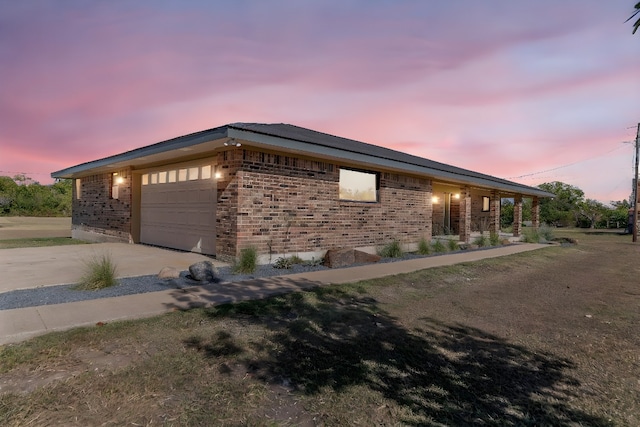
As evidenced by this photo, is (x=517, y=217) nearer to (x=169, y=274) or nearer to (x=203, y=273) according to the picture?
(x=203, y=273)

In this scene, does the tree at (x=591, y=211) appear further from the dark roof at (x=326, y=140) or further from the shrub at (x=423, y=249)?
the shrub at (x=423, y=249)

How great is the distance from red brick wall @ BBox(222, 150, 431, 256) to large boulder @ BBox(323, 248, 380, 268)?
2.98 ft

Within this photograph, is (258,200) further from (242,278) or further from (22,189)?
(22,189)

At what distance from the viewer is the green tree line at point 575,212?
3850cm

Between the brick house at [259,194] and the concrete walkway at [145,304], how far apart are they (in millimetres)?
2132

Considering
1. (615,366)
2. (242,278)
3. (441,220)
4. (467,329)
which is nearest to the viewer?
(615,366)

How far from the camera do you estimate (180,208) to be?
1180cm

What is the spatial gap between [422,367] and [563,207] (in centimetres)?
4814

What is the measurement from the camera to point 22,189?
48281 millimetres

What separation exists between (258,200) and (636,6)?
7705 millimetres

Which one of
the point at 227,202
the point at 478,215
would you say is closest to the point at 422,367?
the point at 227,202

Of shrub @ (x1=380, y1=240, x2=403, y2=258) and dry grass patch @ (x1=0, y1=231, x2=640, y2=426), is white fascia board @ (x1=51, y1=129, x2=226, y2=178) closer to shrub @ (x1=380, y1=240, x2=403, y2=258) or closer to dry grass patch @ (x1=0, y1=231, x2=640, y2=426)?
dry grass patch @ (x1=0, y1=231, x2=640, y2=426)

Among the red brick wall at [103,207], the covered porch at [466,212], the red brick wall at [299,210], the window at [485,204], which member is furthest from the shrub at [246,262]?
the window at [485,204]

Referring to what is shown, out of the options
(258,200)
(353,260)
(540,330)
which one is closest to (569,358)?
(540,330)
